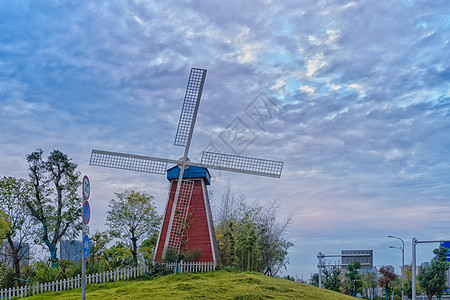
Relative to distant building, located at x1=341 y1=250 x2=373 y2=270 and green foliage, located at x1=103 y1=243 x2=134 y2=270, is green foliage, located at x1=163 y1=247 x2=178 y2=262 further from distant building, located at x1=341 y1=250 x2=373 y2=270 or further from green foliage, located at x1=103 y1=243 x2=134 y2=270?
distant building, located at x1=341 y1=250 x2=373 y2=270

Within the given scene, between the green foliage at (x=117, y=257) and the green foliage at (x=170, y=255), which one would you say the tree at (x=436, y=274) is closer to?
the green foliage at (x=170, y=255)

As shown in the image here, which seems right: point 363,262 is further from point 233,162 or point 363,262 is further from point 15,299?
point 15,299

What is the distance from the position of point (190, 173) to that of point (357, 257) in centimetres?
1763

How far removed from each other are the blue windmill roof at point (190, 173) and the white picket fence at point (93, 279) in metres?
4.40

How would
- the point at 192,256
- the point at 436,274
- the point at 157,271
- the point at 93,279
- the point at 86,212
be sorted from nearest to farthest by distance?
1. the point at 86,212
2. the point at 93,279
3. the point at 157,271
4. the point at 192,256
5. the point at 436,274

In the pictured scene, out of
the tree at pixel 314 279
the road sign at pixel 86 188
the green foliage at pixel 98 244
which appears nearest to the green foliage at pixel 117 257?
the green foliage at pixel 98 244

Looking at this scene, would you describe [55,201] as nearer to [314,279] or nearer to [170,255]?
[170,255]

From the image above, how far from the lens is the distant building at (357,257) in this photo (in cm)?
3417

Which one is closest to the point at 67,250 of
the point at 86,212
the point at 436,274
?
the point at 86,212

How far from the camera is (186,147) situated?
25312 mm

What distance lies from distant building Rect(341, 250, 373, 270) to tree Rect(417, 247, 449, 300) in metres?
3.94

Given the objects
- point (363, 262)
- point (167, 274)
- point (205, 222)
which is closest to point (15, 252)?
point (167, 274)

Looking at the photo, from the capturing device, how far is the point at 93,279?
21125mm

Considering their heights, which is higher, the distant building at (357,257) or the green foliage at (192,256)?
the green foliage at (192,256)
